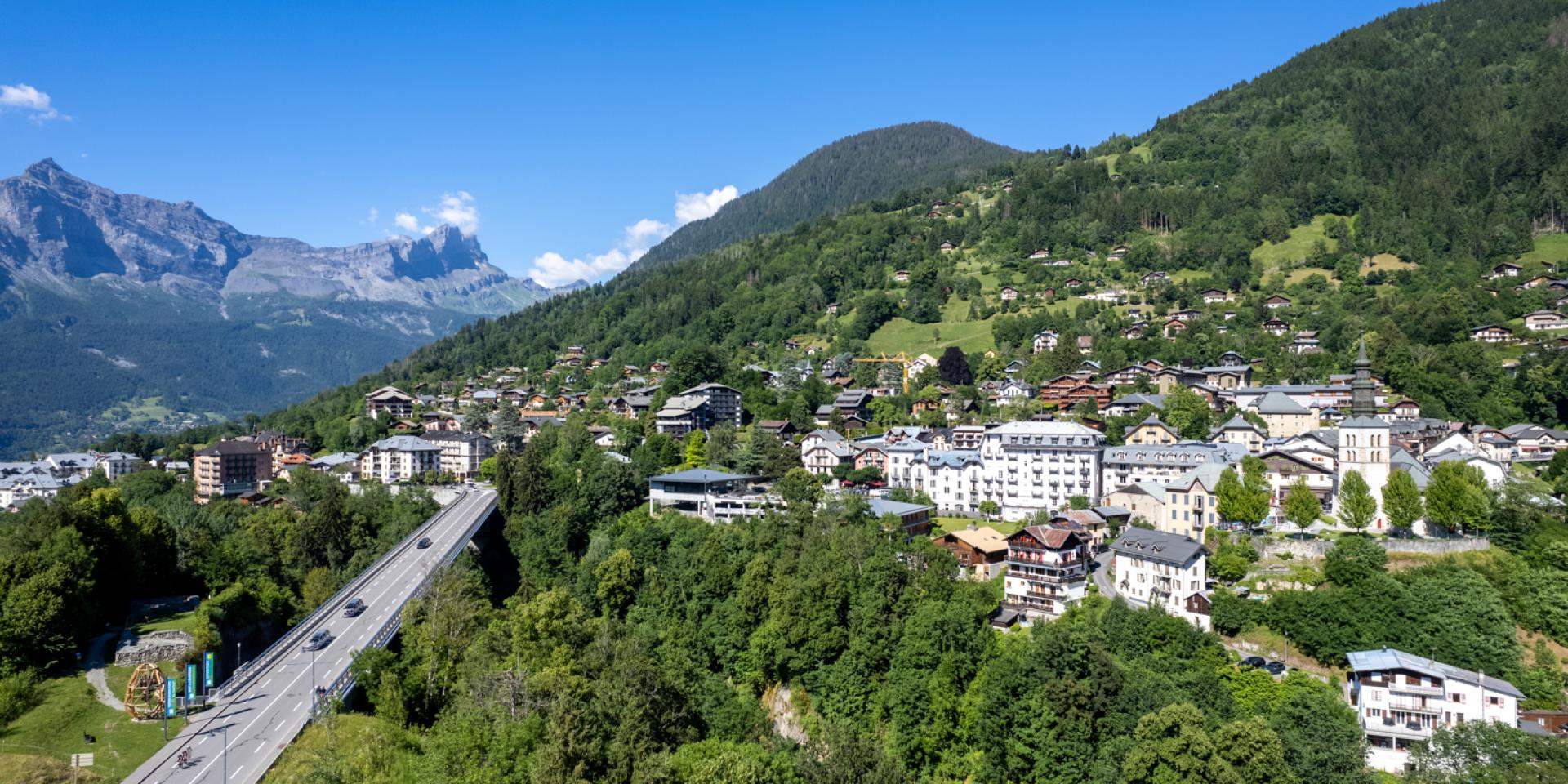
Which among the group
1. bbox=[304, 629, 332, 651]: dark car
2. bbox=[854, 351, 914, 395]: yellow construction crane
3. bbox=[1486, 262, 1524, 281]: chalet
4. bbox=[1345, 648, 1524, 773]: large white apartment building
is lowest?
bbox=[1345, 648, 1524, 773]: large white apartment building

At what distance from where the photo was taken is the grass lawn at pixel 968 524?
2207 inches

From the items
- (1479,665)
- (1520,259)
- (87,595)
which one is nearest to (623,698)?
(87,595)

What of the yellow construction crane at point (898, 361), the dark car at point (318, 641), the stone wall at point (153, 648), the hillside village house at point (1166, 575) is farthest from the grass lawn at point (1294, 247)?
the stone wall at point (153, 648)

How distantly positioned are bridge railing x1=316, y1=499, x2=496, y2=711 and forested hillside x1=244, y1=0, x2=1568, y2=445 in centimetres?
5186

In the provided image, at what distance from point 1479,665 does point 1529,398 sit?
3988cm


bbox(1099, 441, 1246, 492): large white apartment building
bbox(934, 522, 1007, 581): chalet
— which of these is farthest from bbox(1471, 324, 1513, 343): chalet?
bbox(934, 522, 1007, 581): chalet

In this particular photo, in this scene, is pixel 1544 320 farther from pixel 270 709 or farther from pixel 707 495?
→ pixel 270 709

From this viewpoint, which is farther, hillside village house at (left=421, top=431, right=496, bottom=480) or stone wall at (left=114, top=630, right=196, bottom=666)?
hillside village house at (left=421, top=431, right=496, bottom=480)

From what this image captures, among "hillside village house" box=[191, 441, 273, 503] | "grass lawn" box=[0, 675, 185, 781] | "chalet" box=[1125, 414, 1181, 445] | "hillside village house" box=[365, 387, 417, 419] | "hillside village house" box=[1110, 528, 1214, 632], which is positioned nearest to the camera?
"grass lawn" box=[0, 675, 185, 781]

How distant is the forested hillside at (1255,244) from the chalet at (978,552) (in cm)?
3699

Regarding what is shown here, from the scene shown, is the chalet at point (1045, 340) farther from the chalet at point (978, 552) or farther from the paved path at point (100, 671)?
the paved path at point (100, 671)

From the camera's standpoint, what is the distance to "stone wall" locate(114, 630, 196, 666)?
42406mm

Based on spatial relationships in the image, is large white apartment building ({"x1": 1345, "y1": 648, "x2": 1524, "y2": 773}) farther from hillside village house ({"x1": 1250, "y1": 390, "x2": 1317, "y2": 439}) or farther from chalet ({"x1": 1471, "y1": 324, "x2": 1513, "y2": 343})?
chalet ({"x1": 1471, "y1": 324, "x2": 1513, "y2": 343})

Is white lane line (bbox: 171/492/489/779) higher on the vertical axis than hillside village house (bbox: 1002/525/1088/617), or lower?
lower
